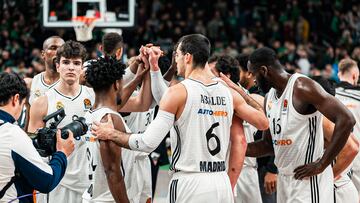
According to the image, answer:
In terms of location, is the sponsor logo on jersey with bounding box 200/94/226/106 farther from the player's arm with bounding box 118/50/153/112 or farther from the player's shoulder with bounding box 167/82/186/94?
the player's arm with bounding box 118/50/153/112

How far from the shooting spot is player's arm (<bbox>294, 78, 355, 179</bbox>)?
20.6ft

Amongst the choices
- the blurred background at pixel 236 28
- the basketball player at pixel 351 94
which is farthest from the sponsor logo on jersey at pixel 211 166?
the blurred background at pixel 236 28

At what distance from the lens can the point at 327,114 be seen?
6.32 meters

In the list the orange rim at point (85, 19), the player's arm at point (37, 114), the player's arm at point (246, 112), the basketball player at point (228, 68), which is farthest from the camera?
the orange rim at point (85, 19)

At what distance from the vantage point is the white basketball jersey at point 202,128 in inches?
234

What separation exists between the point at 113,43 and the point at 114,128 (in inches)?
95.5

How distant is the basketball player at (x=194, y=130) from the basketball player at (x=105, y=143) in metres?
0.13

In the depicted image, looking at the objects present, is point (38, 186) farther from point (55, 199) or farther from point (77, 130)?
point (55, 199)

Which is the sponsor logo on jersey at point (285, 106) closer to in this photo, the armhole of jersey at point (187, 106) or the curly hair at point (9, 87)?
the armhole of jersey at point (187, 106)

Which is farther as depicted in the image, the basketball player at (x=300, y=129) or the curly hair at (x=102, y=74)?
the basketball player at (x=300, y=129)

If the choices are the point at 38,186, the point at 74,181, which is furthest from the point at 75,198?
the point at 38,186

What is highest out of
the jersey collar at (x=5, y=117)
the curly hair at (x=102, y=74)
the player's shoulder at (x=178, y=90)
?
the curly hair at (x=102, y=74)

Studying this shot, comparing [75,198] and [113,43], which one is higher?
[113,43]

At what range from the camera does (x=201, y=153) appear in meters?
6.00
